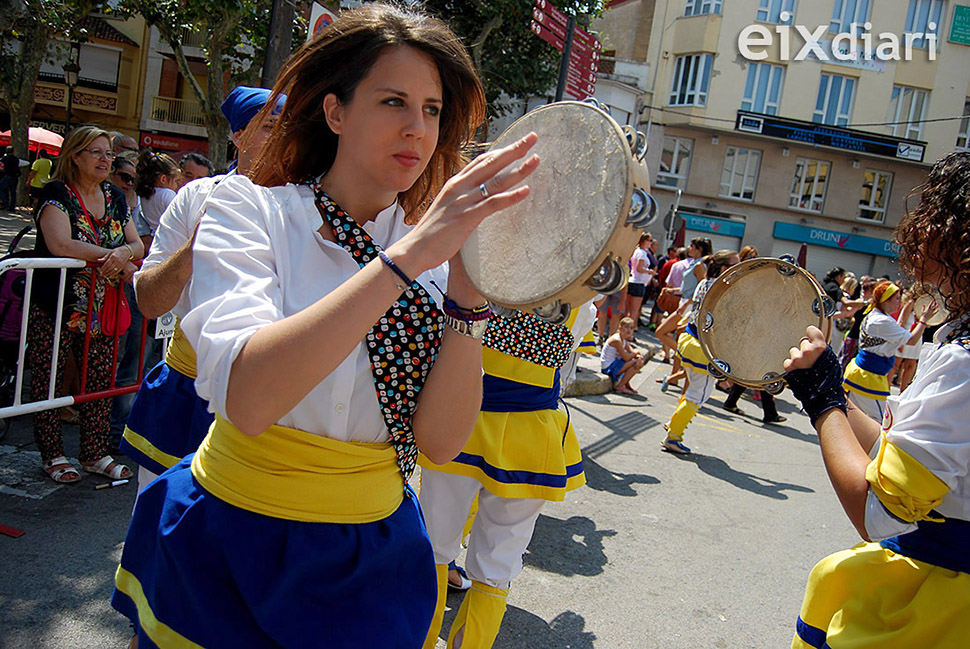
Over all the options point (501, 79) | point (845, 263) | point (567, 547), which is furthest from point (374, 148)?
point (845, 263)

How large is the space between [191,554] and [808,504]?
5807mm

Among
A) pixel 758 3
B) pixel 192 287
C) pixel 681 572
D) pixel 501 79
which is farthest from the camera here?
pixel 758 3

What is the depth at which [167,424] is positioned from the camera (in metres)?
2.52

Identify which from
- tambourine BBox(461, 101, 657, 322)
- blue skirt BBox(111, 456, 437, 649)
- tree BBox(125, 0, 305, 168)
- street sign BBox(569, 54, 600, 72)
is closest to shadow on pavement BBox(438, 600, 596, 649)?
blue skirt BBox(111, 456, 437, 649)

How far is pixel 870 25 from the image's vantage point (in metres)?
29.0

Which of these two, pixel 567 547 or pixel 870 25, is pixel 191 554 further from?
pixel 870 25

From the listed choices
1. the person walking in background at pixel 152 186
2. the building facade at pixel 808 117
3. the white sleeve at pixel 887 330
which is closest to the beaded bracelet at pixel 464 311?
the person walking in background at pixel 152 186

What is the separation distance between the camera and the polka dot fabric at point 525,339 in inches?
120

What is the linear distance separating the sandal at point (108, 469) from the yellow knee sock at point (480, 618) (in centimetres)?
254

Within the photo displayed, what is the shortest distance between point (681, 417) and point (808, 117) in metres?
26.1

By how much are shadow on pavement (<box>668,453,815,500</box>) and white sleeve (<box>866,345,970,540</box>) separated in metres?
4.87

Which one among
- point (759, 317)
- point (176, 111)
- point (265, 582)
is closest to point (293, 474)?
point (265, 582)

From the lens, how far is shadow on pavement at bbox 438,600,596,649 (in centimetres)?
339

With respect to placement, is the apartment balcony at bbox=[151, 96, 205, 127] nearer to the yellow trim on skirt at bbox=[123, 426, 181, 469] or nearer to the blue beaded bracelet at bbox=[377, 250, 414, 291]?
the yellow trim on skirt at bbox=[123, 426, 181, 469]
